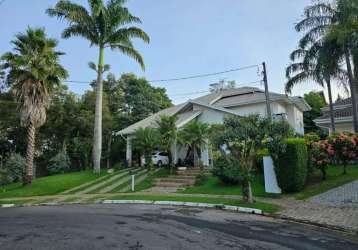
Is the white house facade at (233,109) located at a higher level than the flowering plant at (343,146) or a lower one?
higher

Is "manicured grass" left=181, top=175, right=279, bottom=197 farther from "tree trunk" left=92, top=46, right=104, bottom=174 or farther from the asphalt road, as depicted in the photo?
"tree trunk" left=92, top=46, right=104, bottom=174

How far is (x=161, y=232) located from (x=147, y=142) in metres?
14.1

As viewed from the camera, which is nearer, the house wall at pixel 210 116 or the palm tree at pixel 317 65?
the palm tree at pixel 317 65

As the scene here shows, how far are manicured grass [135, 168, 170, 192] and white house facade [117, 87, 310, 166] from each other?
162 cm

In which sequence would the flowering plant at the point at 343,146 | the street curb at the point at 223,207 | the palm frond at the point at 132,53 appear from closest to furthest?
the street curb at the point at 223,207 < the flowering plant at the point at 343,146 < the palm frond at the point at 132,53

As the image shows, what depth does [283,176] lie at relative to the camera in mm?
12391

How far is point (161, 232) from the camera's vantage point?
7.14 meters

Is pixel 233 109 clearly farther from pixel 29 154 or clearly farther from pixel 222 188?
pixel 29 154

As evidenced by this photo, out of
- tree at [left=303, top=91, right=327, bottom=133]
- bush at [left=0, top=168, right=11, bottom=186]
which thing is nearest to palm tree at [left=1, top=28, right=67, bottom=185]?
bush at [left=0, top=168, right=11, bottom=186]

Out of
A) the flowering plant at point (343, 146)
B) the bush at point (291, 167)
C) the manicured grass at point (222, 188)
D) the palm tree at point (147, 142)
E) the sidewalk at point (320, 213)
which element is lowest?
the sidewalk at point (320, 213)

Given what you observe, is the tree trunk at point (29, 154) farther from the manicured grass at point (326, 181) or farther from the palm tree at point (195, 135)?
the manicured grass at point (326, 181)

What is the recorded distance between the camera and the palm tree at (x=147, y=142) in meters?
21.1

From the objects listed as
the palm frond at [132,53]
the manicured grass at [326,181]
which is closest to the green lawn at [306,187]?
the manicured grass at [326,181]

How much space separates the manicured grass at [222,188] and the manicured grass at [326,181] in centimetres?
149
